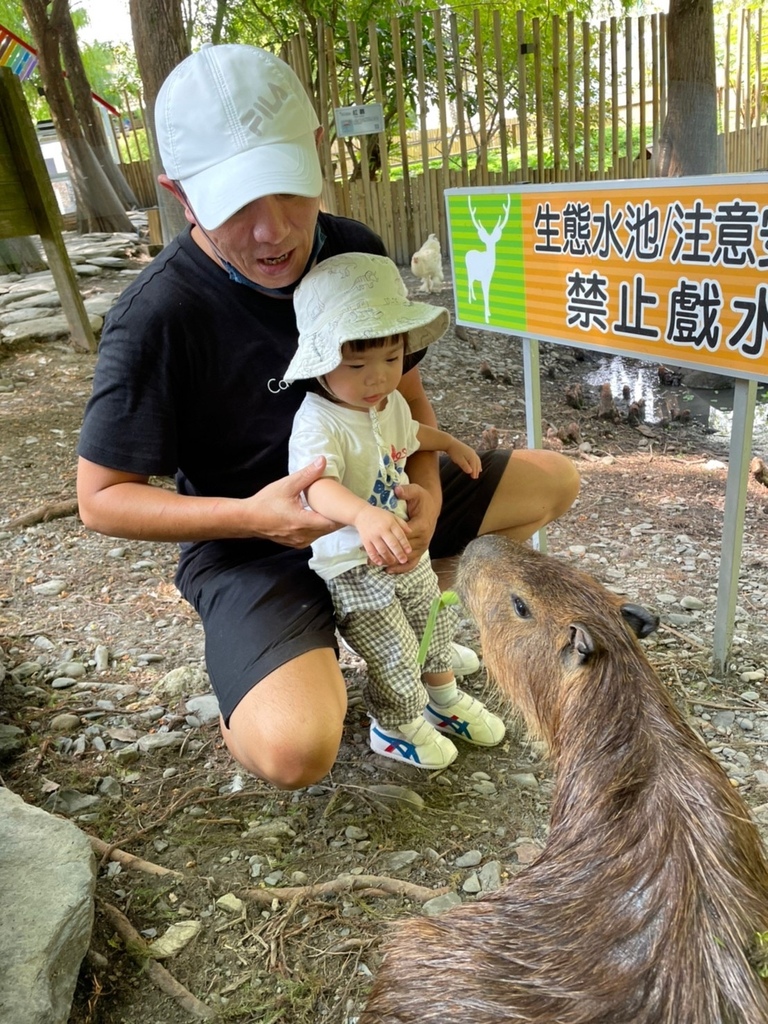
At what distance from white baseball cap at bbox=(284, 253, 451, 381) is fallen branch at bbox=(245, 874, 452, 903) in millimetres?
1297

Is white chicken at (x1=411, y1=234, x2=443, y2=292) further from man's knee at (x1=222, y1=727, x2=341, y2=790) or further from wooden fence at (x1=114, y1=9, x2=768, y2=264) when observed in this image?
man's knee at (x1=222, y1=727, x2=341, y2=790)

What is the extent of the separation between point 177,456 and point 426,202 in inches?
245

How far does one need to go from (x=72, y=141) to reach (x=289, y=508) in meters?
11.6

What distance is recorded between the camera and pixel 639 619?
1837 millimetres

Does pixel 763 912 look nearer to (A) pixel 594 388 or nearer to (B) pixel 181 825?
(B) pixel 181 825

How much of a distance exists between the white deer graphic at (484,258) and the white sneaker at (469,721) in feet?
4.79

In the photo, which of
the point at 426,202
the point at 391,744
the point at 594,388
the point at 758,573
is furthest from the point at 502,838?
the point at 426,202

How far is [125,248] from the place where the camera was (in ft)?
31.9

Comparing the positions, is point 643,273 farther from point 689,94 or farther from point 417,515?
point 689,94

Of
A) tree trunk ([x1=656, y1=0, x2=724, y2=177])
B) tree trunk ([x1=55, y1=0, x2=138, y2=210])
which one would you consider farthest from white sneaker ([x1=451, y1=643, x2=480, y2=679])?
tree trunk ([x1=55, y1=0, x2=138, y2=210])

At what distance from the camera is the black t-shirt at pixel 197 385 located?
191 cm

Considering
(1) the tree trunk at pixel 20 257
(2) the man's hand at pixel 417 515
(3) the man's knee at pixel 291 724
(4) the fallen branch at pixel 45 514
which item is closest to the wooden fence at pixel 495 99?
(1) the tree trunk at pixel 20 257

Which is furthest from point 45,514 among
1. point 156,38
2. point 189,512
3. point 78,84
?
point 78,84

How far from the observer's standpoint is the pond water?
581 centimetres
